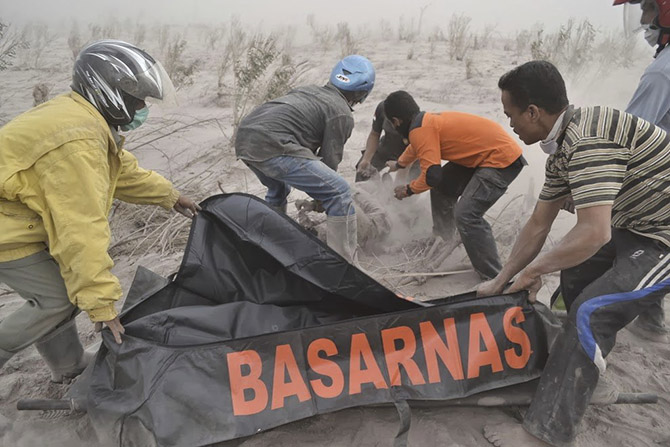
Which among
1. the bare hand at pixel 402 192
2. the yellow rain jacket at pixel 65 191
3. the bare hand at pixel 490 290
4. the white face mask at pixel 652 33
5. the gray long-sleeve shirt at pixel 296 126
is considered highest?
the white face mask at pixel 652 33

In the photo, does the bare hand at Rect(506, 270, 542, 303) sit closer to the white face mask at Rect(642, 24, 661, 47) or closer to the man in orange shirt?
the man in orange shirt

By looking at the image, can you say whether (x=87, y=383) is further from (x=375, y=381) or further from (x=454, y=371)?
(x=454, y=371)

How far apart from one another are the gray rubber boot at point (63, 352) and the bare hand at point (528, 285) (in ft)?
7.10

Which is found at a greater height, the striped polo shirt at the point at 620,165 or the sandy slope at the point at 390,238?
the striped polo shirt at the point at 620,165

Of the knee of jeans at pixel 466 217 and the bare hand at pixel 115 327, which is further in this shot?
the knee of jeans at pixel 466 217

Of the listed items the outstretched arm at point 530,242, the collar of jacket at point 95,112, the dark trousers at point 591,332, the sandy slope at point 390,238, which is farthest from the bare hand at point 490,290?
the collar of jacket at point 95,112

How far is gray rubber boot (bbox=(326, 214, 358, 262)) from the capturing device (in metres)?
3.50

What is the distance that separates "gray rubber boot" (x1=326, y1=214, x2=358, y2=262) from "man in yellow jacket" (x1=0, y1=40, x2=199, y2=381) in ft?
5.24

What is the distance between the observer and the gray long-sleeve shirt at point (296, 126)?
11.0ft

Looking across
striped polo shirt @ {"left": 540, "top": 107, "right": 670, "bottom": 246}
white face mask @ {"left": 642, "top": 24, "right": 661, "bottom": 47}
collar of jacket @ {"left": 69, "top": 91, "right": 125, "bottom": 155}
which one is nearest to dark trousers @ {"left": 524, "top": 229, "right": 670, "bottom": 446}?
striped polo shirt @ {"left": 540, "top": 107, "right": 670, "bottom": 246}

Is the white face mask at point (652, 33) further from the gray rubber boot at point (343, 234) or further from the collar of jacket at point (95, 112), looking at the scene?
the collar of jacket at point (95, 112)

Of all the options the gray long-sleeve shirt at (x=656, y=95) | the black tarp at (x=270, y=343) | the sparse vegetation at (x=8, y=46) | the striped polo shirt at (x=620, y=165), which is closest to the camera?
the striped polo shirt at (x=620, y=165)

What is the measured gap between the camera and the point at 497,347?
88.5 inches

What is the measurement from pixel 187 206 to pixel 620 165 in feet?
6.93
